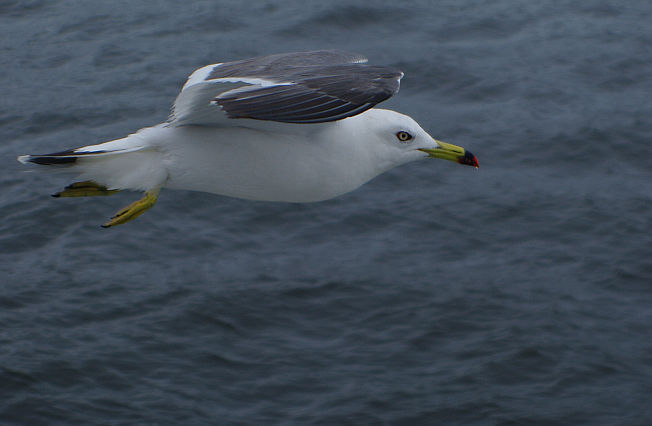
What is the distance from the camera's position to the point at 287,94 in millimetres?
7672

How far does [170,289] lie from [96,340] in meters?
1.50

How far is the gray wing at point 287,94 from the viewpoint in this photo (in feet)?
24.3

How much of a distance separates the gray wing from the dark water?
6.05m

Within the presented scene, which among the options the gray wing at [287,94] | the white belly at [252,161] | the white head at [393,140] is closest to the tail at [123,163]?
the white belly at [252,161]

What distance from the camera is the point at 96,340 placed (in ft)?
48.9

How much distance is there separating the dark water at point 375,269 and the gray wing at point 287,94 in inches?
238

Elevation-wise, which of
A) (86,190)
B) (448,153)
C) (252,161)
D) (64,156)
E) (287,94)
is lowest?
(448,153)

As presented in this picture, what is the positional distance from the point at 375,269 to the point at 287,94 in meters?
8.42

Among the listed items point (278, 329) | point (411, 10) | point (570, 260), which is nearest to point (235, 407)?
point (278, 329)

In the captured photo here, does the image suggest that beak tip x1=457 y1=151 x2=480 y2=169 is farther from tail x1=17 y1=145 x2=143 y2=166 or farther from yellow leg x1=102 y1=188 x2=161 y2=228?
tail x1=17 y1=145 x2=143 y2=166

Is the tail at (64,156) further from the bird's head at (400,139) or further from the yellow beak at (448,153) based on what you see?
the yellow beak at (448,153)

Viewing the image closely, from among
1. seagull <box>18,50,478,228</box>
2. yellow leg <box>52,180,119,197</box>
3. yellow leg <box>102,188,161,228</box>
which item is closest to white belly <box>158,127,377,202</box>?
seagull <box>18,50,478,228</box>

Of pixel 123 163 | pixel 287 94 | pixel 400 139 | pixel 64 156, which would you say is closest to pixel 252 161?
pixel 123 163

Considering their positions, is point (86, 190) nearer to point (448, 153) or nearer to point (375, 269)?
point (448, 153)
